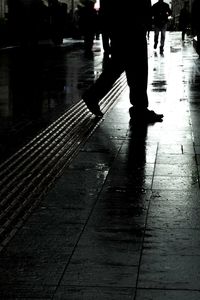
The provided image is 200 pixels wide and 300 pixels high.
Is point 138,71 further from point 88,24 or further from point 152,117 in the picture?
point 88,24

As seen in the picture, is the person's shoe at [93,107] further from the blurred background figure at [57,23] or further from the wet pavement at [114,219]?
the blurred background figure at [57,23]

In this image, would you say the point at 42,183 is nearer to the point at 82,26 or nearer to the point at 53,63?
the point at 53,63

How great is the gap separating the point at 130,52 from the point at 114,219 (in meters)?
4.37

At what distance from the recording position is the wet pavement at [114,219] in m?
3.58

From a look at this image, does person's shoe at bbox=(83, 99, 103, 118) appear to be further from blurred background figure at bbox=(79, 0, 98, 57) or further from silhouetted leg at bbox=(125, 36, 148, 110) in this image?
blurred background figure at bbox=(79, 0, 98, 57)

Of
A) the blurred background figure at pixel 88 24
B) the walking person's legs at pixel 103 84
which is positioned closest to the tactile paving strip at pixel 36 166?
the walking person's legs at pixel 103 84

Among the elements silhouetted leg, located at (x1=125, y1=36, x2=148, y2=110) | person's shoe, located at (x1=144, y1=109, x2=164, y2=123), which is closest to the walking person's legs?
silhouetted leg, located at (x1=125, y1=36, x2=148, y2=110)

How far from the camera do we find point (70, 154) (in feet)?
22.4

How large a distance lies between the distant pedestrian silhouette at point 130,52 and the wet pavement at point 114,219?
0.86 feet

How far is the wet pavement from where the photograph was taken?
358 cm

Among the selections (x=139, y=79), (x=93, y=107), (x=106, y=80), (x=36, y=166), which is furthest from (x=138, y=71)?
(x=36, y=166)

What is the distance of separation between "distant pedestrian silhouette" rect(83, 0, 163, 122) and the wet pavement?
0.86 ft

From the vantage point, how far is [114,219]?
15.4 ft

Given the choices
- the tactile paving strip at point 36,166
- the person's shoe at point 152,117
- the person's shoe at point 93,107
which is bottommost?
the tactile paving strip at point 36,166
